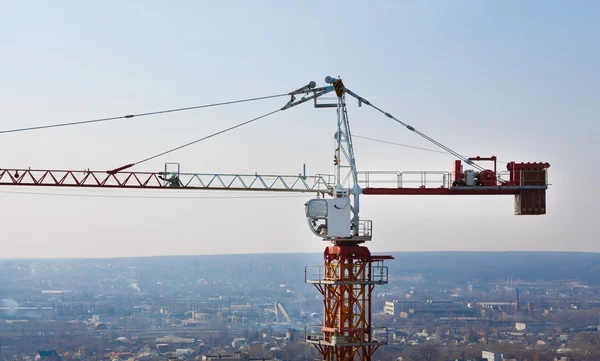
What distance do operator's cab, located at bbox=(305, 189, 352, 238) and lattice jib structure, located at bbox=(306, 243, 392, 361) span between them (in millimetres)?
819

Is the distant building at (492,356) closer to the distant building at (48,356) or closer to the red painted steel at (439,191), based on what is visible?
the distant building at (48,356)

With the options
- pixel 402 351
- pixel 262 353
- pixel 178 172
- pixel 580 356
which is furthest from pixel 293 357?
pixel 178 172

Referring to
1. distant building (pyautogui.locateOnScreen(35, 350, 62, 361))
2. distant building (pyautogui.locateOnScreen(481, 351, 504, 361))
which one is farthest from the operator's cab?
distant building (pyautogui.locateOnScreen(35, 350, 62, 361))

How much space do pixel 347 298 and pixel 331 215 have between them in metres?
4.24

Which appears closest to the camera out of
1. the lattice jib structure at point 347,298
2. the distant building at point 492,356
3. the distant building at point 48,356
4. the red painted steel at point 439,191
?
the lattice jib structure at point 347,298

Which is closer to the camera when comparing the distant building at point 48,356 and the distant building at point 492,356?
the distant building at point 492,356

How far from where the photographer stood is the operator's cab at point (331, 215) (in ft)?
180

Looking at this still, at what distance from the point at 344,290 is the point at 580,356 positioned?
141 meters

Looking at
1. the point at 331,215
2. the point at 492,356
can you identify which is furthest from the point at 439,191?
the point at 492,356

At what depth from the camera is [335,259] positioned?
55219mm

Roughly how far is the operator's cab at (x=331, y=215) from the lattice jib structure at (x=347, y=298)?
819 millimetres

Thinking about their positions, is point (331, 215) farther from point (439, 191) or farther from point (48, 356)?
point (48, 356)

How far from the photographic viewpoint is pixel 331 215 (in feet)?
181

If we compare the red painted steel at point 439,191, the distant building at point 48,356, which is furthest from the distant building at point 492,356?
the red painted steel at point 439,191
